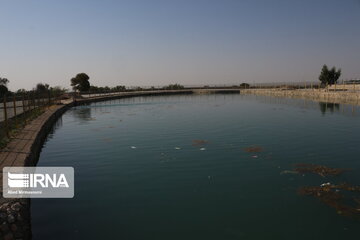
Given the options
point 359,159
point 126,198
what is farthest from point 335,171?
point 126,198

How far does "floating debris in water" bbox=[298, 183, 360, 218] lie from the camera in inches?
265

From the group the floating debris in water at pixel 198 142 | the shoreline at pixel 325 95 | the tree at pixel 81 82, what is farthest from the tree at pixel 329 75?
the floating debris in water at pixel 198 142

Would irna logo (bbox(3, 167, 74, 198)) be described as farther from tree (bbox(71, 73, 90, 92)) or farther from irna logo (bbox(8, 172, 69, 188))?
tree (bbox(71, 73, 90, 92))

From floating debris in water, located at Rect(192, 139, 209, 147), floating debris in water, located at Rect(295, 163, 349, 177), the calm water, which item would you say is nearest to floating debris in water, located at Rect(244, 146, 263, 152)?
the calm water

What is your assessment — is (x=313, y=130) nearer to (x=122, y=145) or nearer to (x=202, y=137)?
(x=202, y=137)

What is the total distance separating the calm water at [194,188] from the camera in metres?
6.13

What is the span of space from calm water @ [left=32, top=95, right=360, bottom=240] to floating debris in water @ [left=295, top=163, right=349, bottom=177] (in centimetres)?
33

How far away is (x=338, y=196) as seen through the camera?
7453 millimetres

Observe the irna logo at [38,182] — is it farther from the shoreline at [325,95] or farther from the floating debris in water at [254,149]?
the shoreline at [325,95]

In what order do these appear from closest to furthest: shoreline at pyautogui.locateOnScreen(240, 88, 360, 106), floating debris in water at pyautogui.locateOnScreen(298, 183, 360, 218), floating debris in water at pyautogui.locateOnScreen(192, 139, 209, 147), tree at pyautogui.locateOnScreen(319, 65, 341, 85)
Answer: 1. floating debris in water at pyautogui.locateOnScreen(298, 183, 360, 218)
2. floating debris in water at pyautogui.locateOnScreen(192, 139, 209, 147)
3. shoreline at pyautogui.locateOnScreen(240, 88, 360, 106)
4. tree at pyautogui.locateOnScreen(319, 65, 341, 85)

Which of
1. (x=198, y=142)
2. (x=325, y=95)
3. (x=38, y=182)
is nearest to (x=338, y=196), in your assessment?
(x=198, y=142)

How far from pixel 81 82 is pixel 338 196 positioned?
59.1 meters

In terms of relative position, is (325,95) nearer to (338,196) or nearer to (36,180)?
(338,196)

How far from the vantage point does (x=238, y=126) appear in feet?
62.2
